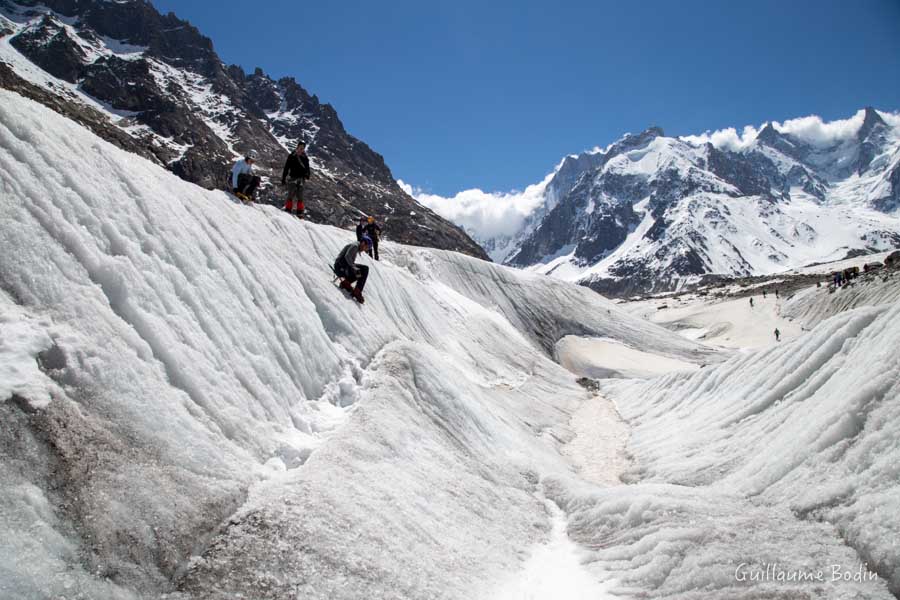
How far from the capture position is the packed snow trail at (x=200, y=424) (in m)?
6.04

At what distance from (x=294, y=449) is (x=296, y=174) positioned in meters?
14.3

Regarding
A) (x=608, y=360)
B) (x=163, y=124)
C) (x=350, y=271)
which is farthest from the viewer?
(x=163, y=124)

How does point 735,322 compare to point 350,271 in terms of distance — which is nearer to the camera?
point 350,271

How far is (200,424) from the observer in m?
8.30

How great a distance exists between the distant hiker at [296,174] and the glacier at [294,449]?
176 inches

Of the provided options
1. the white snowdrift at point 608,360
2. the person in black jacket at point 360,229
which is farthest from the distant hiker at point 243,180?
the white snowdrift at point 608,360

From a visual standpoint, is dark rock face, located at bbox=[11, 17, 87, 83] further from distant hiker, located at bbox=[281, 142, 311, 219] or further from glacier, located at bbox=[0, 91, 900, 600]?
glacier, located at bbox=[0, 91, 900, 600]

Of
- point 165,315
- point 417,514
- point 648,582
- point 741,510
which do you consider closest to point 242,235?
point 165,315

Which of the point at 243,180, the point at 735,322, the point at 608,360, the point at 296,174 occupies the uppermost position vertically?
the point at 735,322

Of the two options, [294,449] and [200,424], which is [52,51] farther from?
[200,424]

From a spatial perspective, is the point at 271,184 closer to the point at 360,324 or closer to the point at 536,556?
the point at 360,324

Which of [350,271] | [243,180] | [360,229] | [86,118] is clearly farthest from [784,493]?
[86,118]

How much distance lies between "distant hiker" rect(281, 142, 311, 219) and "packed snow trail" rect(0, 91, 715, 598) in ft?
18.8

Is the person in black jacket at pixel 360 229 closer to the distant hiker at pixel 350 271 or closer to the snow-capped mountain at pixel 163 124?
the distant hiker at pixel 350 271
